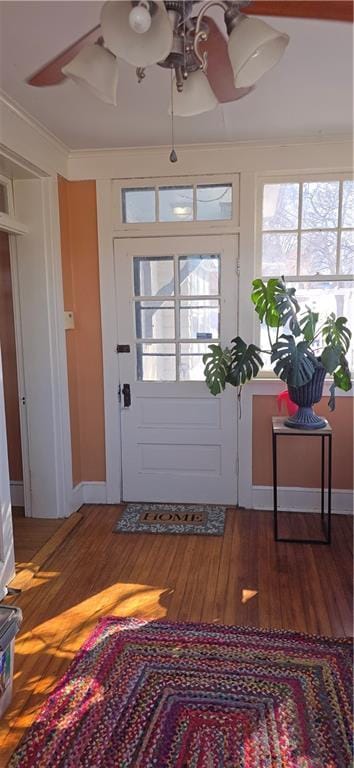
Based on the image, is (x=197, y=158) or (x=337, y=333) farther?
(x=197, y=158)

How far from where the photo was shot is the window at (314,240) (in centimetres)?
322

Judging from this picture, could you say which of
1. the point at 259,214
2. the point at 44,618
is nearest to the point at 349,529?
the point at 44,618

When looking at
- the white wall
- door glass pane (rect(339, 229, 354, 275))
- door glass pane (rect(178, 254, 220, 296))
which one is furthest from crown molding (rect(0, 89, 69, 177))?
door glass pane (rect(339, 229, 354, 275))

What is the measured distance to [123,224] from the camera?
336cm

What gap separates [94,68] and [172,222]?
6.47 ft

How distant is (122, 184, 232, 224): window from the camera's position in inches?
129

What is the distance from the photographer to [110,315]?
3.46 meters

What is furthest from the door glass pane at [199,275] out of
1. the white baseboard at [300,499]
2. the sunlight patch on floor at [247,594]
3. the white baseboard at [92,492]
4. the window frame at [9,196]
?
the sunlight patch on floor at [247,594]

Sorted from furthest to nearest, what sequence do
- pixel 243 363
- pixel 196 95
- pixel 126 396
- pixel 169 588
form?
pixel 126 396 → pixel 243 363 → pixel 169 588 → pixel 196 95

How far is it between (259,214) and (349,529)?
2161mm

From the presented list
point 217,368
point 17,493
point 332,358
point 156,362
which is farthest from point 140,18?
point 17,493

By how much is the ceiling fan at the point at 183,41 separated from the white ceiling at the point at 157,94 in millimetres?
349

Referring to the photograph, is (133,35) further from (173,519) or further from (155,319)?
(173,519)

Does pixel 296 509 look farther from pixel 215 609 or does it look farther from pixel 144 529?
pixel 215 609
